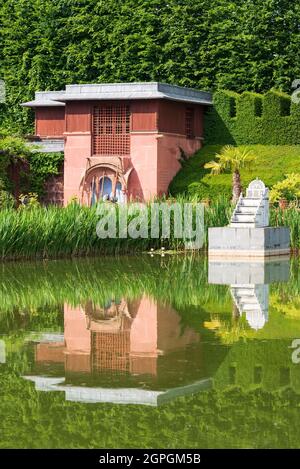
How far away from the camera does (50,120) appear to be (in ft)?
133

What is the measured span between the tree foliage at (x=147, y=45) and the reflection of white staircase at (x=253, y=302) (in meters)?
23.1

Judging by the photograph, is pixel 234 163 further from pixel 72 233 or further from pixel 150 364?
pixel 150 364

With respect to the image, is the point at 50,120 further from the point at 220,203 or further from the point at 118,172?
the point at 220,203

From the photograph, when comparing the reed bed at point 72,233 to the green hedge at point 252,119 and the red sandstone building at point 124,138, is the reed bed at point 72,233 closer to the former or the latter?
the red sandstone building at point 124,138

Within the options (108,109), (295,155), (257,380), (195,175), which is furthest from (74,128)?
(257,380)

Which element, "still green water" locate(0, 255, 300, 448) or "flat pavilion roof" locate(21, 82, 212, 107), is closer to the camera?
"still green water" locate(0, 255, 300, 448)

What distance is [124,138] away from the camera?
36656mm

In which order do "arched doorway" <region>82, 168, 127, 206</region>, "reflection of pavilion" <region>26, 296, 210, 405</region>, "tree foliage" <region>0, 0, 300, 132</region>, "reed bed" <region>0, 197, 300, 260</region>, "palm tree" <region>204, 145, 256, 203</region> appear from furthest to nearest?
1. "tree foliage" <region>0, 0, 300, 132</region>
2. "arched doorway" <region>82, 168, 127, 206</region>
3. "palm tree" <region>204, 145, 256, 203</region>
4. "reed bed" <region>0, 197, 300, 260</region>
5. "reflection of pavilion" <region>26, 296, 210, 405</region>

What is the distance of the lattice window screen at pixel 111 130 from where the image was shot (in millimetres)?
36625

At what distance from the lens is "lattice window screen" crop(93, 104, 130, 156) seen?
36625mm

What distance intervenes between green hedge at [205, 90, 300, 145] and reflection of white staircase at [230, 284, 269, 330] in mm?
19590

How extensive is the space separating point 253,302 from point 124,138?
2152 centimetres

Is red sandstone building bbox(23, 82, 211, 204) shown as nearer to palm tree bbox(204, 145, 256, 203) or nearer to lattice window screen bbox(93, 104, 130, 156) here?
lattice window screen bbox(93, 104, 130, 156)

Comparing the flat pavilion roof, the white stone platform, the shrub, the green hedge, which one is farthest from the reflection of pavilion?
the green hedge
